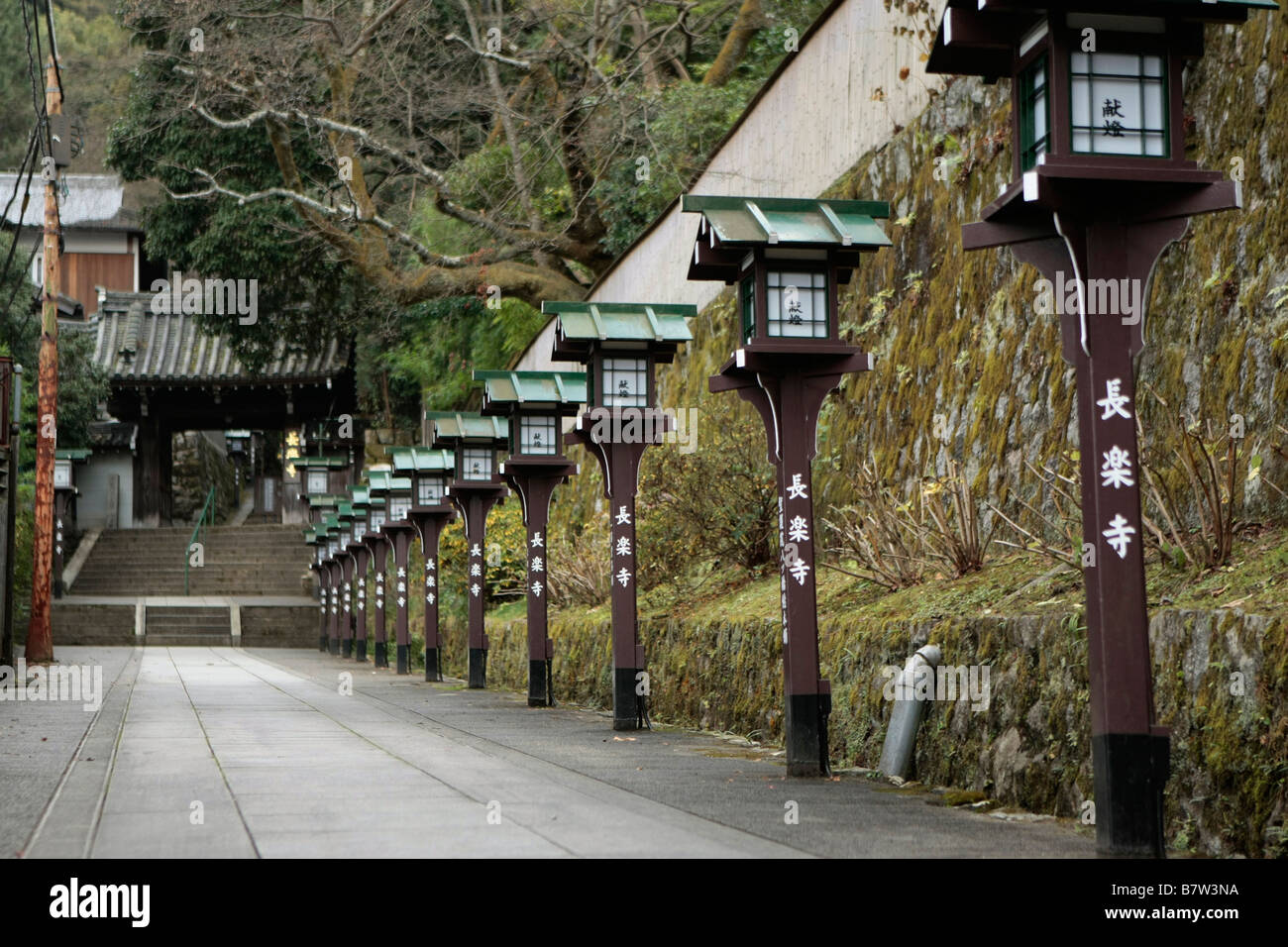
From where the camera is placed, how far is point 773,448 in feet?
29.5

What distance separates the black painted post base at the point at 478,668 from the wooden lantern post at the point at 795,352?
10.2 meters

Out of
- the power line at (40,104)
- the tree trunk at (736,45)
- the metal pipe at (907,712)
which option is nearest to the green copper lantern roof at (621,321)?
the metal pipe at (907,712)

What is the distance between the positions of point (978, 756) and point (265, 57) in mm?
24893

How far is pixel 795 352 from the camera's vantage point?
347 inches

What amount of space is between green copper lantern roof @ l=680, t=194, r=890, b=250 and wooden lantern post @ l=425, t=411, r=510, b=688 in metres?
9.83

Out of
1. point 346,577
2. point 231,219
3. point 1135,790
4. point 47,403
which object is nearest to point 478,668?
point 47,403

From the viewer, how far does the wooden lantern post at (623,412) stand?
39.9 ft

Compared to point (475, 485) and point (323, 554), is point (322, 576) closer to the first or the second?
point (323, 554)

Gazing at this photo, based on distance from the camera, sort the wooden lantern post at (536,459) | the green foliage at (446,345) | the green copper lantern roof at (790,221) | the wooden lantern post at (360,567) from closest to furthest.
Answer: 1. the green copper lantern roof at (790,221)
2. the wooden lantern post at (536,459)
3. the wooden lantern post at (360,567)
4. the green foliage at (446,345)

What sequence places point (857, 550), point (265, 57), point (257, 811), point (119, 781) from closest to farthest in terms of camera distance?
point (257, 811) < point (119, 781) < point (857, 550) < point (265, 57)

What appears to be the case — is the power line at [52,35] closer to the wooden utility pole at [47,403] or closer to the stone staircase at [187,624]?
the wooden utility pole at [47,403]
